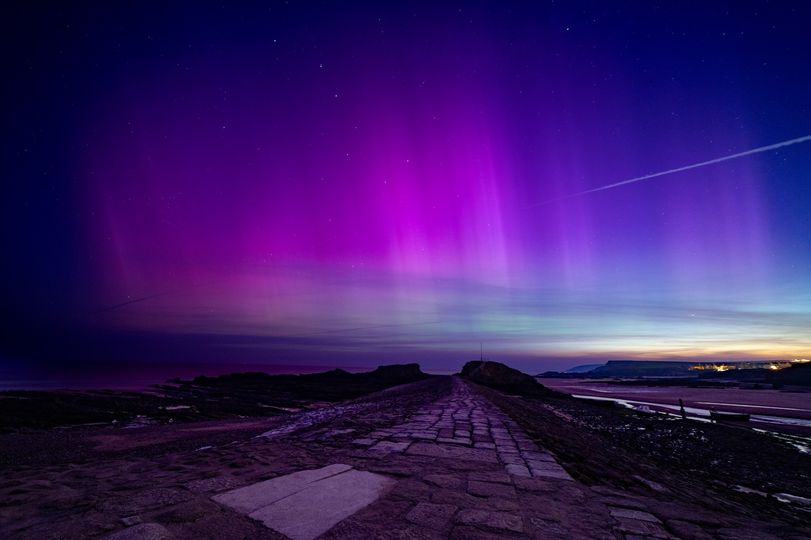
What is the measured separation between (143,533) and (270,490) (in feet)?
3.37

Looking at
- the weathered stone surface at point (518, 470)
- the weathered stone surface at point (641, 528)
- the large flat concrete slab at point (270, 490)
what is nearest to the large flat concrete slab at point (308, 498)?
the large flat concrete slab at point (270, 490)

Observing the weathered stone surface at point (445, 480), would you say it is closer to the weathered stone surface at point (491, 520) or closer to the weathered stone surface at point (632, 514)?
the weathered stone surface at point (491, 520)

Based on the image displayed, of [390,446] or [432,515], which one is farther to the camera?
[390,446]

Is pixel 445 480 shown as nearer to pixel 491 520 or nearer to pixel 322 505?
pixel 491 520

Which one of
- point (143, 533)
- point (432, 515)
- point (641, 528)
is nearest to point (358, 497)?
point (432, 515)

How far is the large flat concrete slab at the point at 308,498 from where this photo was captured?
2400 millimetres

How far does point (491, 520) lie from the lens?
8.25 feet

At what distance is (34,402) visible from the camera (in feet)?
60.3

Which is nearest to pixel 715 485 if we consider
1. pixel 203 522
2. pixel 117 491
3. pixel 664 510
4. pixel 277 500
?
pixel 664 510

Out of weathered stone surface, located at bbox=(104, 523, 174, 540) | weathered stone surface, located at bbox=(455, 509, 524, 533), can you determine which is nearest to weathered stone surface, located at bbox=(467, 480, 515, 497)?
weathered stone surface, located at bbox=(455, 509, 524, 533)

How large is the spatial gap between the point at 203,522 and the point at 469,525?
1.83 meters

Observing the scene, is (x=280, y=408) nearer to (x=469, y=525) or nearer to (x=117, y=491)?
(x=117, y=491)

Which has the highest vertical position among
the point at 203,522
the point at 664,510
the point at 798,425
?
the point at 203,522

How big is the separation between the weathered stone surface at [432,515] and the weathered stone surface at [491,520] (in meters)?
0.09
